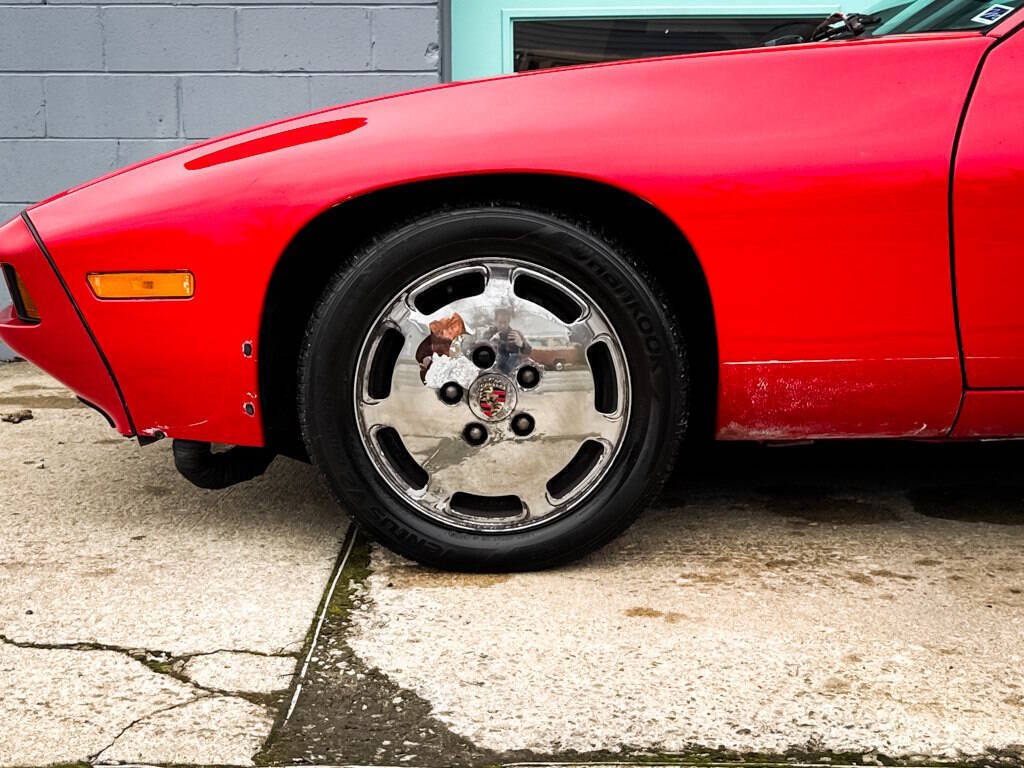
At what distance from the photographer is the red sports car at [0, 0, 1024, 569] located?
2.17 m

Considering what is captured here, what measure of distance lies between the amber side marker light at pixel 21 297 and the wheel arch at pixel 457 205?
503 millimetres

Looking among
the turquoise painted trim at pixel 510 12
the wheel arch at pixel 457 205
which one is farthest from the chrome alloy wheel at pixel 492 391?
the turquoise painted trim at pixel 510 12

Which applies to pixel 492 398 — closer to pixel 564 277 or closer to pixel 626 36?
pixel 564 277

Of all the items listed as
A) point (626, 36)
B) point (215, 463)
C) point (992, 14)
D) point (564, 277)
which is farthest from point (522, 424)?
point (626, 36)

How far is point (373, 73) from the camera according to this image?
4.80 meters

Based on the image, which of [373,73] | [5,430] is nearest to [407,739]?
[5,430]

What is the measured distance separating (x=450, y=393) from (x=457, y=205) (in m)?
0.36

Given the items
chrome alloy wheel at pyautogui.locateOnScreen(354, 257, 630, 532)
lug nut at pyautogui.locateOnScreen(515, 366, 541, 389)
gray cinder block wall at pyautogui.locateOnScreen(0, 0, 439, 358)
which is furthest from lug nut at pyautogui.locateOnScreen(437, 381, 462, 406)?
gray cinder block wall at pyautogui.locateOnScreen(0, 0, 439, 358)

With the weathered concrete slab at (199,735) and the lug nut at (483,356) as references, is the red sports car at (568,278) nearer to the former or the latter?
the lug nut at (483,356)

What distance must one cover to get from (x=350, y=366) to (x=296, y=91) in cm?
288

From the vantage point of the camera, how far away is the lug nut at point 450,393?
89.4 inches

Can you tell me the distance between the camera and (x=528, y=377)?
227cm

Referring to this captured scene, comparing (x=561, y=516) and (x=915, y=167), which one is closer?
(x=915, y=167)

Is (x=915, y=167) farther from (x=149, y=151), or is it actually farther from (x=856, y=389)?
(x=149, y=151)
